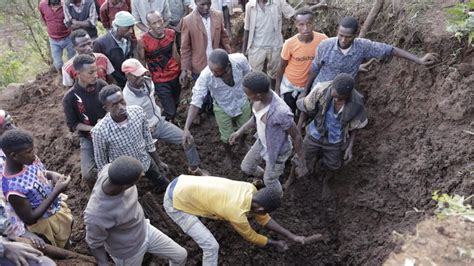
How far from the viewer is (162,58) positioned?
226 inches

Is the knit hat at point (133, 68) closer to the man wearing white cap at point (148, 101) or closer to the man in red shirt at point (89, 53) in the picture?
the man wearing white cap at point (148, 101)

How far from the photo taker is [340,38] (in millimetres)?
4836

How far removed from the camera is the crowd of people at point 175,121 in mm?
3596

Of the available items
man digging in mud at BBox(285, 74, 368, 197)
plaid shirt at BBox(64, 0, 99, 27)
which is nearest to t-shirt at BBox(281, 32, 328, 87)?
man digging in mud at BBox(285, 74, 368, 197)

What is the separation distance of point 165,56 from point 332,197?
9.17 ft

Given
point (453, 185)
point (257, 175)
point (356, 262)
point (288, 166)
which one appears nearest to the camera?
point (453, 185)

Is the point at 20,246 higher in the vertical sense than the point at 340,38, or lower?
lower

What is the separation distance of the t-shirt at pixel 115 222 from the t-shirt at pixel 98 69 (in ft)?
6.08

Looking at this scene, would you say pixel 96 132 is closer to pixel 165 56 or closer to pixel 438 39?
pixel 165 56

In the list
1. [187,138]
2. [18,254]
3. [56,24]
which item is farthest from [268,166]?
[56,24]

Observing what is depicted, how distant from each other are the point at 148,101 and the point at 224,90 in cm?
87

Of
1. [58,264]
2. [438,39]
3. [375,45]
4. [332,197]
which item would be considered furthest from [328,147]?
[58,264]

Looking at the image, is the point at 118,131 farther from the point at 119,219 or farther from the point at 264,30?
the point at 264,30

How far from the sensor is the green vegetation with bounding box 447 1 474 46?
15.1 feet
